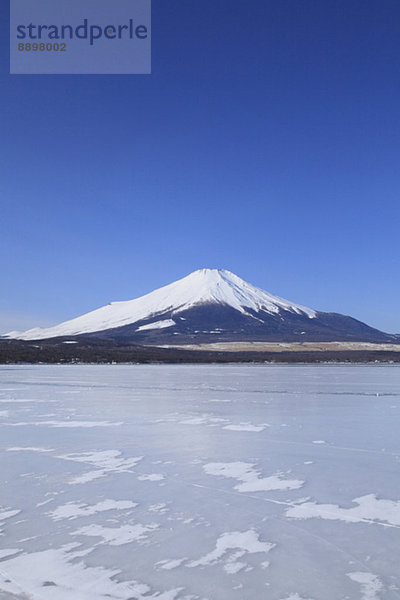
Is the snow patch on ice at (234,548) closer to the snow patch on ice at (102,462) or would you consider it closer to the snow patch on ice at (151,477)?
the snow patch on ice at (151,477)

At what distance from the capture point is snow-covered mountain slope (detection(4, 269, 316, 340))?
5990 inches

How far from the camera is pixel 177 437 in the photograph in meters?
7.80

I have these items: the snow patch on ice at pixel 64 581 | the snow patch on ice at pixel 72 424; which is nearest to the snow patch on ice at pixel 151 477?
the snow patch on ice at pixel 64 581

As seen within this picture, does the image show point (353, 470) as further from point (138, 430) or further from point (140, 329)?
point (140, 329)

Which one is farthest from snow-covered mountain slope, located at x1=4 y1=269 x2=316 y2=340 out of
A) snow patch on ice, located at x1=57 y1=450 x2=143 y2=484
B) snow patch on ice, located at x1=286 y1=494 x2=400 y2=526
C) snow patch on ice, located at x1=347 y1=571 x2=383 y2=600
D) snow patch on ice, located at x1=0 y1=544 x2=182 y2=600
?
snow patch on ice, located at x1=347 y1=571 x2=383 y2=600

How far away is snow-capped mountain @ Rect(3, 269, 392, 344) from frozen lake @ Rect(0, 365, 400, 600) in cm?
9507

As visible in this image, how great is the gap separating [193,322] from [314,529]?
13381 cm

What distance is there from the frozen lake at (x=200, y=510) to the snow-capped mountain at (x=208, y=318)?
312 feet

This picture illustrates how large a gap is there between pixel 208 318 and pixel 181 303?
22288mm

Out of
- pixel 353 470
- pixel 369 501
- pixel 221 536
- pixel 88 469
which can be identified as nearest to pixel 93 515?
pixel 221 536

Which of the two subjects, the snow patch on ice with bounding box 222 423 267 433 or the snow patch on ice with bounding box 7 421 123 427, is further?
the snow patch on ice with bounding box 7 421 123 427

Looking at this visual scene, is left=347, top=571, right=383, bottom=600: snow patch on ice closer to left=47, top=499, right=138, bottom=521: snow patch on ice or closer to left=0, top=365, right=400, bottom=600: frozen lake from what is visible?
left=0, top=365, right=400, bottom=600: frozen lake

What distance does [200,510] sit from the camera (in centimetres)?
438

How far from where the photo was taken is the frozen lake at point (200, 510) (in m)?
3.07
